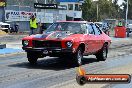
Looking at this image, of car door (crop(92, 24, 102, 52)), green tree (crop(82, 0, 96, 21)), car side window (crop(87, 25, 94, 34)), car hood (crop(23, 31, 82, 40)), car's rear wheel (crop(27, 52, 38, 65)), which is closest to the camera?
car hood (crop(23, 31, 82, 40))

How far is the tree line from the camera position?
98375mm

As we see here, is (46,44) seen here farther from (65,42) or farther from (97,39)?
(97,39)

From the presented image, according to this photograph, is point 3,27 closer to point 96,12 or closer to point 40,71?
point 40,71

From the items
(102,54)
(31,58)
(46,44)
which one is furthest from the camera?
(102,54)

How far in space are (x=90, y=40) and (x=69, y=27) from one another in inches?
34.0

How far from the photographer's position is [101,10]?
11238 cm

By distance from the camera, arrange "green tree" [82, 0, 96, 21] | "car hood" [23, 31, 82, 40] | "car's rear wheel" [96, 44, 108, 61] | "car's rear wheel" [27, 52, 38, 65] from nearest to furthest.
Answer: "car hood" [23, 31, 82, 40] < "car's rear wheel" [27, 52, 38, 65] < "car's rear wheel" [96, 44, 108, 61] < "green tree" [82, 0, 96, 21]

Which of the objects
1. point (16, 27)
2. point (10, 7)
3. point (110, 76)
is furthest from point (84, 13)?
point (110, 76)

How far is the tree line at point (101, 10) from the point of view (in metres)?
98.4

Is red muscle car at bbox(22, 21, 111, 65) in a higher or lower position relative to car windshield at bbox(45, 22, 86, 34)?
lower

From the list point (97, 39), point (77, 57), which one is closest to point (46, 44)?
point (77, 57)

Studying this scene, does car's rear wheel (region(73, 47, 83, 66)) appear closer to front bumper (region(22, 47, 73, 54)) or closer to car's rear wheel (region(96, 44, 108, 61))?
front bumper (region(22, 47, 73, 54))

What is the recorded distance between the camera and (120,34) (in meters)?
38.8

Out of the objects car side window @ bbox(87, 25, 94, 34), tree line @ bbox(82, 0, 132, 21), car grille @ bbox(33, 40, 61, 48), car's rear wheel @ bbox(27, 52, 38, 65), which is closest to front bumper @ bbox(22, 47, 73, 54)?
car grille @ bbox(33, 40, 61, 48)
